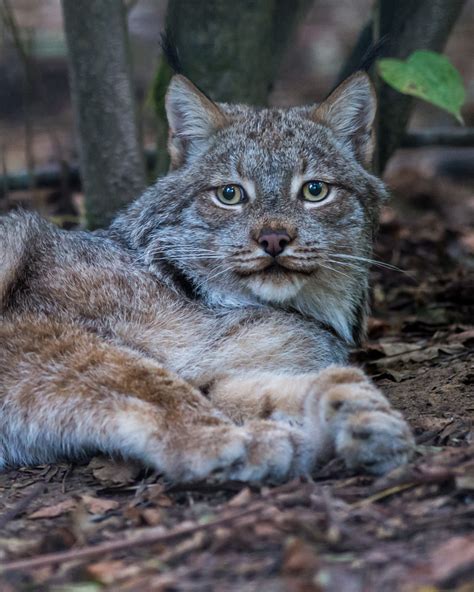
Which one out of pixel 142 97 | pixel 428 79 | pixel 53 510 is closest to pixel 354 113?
pixel 428 79

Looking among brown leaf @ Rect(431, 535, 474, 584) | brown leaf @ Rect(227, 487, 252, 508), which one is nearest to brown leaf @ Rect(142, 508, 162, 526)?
brown leaf @ Rect(227, 487, 252, 508)

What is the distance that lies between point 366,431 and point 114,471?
1.24 m

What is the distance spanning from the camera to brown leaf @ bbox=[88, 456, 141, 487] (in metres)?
4.02

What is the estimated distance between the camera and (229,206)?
494 centimetres

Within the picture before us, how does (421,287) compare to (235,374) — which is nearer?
(235,374)

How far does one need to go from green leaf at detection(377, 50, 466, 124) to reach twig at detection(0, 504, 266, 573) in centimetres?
304

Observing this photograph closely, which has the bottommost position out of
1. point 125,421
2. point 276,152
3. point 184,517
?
point 184,517

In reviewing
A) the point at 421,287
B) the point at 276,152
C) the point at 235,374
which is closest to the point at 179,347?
→ the point at 235,374

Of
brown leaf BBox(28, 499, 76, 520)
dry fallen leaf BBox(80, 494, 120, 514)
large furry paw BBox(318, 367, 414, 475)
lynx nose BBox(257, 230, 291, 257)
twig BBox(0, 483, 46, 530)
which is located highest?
lynx nose BBox(257, 230, 291, 257)

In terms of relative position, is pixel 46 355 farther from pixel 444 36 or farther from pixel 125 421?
pixel 444 36

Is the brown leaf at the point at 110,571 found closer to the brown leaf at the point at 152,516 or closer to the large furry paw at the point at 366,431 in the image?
the brown leaf at the point at 152,516

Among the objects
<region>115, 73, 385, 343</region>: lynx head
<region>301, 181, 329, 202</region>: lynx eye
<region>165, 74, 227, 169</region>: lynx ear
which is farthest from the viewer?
<region>165, 74, 227, 169</region>: lynx ear

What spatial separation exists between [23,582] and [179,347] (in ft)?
6.03

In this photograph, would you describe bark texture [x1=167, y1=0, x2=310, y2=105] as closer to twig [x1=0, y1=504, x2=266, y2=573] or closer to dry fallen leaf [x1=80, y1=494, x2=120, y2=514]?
dry fallen leaf [x1=80, y1=494, x2=120, y2=514]
